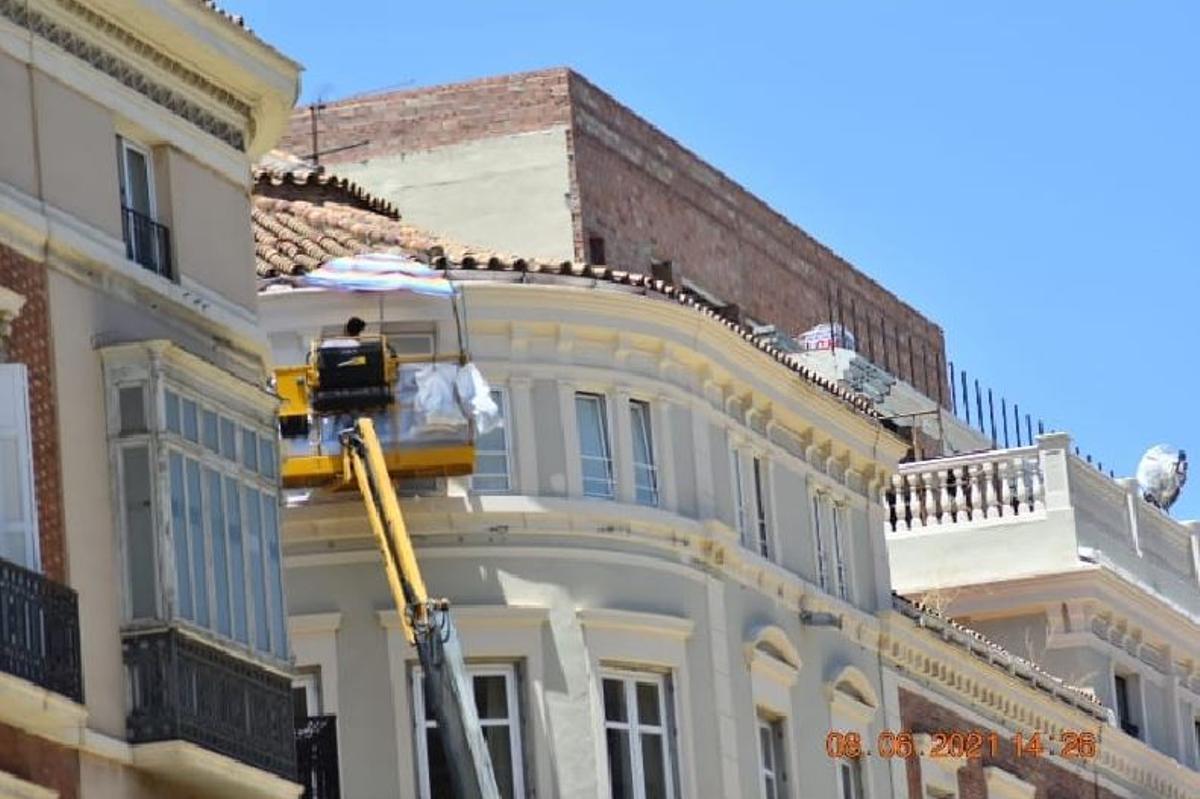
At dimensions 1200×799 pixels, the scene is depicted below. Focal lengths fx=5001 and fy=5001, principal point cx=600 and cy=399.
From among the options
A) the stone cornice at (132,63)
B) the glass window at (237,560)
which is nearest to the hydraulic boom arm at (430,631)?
the stone cornice at (132,63)

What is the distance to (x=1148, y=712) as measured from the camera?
69312 mm

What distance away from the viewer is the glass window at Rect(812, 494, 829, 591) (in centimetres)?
5616

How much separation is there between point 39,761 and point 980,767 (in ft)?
86.3

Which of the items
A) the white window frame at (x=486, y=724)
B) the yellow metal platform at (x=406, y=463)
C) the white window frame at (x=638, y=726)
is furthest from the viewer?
the white window frame at (x=638, y=726)

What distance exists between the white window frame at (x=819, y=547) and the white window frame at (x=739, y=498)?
2.08m

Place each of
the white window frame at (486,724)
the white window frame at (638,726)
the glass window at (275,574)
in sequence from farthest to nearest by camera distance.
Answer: the white window frame at (638,726) < the white window frame at (486,724) < the glass window at (275,574)

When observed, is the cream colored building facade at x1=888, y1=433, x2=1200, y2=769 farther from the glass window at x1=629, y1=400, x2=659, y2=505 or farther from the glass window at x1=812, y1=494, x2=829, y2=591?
the glass window at x1=629, y1=400, x2=659, y2=505

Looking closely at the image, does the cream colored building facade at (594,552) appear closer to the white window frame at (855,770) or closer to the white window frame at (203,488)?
the white window frame at (855,770)

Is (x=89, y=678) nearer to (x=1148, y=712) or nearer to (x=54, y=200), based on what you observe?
(x=54, y=200)

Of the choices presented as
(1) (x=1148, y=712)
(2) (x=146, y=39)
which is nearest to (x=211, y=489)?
(2) (x=146, y=39)

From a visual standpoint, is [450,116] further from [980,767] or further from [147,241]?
[147,241]

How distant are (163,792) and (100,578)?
174 centimetres

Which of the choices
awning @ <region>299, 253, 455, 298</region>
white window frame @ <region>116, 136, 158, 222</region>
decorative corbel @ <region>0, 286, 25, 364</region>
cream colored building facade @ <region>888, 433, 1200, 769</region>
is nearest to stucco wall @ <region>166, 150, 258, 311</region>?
white window frame @ <region>116, 136, 158, 222</region>

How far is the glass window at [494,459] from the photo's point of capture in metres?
50.5
